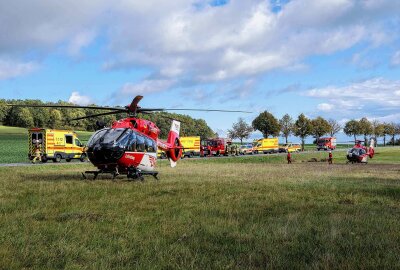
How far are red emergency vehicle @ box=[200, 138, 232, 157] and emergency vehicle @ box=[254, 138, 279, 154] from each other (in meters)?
12.3

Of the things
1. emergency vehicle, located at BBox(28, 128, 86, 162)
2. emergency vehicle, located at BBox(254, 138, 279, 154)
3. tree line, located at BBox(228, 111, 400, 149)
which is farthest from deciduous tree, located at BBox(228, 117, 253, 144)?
emergency vehicle, located at BBox(28, 128, 86, 162)

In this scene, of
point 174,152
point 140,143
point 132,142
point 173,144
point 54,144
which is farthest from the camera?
point 54,144

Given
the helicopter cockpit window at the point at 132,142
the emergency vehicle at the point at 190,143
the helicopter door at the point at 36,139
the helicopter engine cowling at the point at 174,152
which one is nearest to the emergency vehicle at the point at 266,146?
the emergency vehicle at the point at 190,143

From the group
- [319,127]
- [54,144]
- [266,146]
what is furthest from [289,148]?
[54,144]

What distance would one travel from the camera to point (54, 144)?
137ft

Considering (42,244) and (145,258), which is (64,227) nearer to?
(42,244)

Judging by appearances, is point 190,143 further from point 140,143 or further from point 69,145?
point 140,143

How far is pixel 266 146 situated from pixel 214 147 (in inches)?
688

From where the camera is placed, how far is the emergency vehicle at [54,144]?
40.9 m

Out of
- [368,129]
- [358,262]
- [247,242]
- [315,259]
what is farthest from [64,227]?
[368,129]

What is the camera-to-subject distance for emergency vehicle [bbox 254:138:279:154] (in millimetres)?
75875

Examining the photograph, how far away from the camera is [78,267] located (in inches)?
205

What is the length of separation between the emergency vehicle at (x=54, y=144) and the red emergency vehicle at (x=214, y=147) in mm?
23883

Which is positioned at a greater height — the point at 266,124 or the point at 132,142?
the point at 266,124
